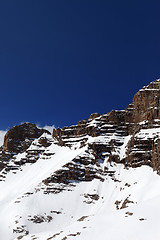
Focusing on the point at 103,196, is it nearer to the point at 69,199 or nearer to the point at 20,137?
the point at 69,199

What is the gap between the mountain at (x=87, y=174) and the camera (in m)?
74.4

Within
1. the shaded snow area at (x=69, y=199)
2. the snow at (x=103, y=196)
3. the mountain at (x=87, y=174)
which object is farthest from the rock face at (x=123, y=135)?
the snow at (x=103, y=196)

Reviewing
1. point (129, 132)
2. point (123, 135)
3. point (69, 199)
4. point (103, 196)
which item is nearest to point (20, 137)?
point (123, 135)

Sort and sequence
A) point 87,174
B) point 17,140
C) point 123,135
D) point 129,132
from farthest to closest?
point 17,140 → point 129,132 → point 123,135 → point 87,174

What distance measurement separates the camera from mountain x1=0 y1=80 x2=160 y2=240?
74.4m

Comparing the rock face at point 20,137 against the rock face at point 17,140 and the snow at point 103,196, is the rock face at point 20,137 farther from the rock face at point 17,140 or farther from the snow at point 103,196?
the snow at point 103,196

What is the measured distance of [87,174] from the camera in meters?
106

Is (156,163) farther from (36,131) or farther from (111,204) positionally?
(36,131)

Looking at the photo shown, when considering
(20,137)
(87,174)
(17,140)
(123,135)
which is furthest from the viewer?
(20,137)

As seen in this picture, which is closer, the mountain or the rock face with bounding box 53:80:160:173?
the mountain

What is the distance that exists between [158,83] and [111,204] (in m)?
83.4

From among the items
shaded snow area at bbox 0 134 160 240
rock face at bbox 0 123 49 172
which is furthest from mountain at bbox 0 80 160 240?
rock face at bbox 0 123 49 172

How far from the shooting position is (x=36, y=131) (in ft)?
598

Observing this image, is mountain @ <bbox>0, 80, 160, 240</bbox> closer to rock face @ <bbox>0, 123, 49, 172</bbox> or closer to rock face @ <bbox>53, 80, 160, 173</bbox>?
rock face @ <bbox>53, 80, 160, 173</bbox>
